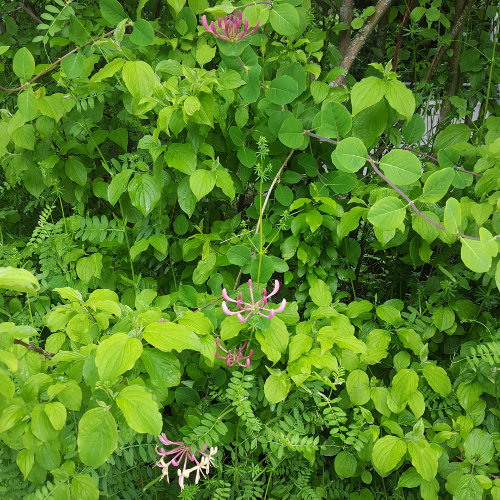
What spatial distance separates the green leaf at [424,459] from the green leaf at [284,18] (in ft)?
2.80

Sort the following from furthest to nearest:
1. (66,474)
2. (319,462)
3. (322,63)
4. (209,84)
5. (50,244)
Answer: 1. (322,63)
2. (50,244)
3. (319,462)
4. (209,84)
5. (66,474)

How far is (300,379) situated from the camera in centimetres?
92

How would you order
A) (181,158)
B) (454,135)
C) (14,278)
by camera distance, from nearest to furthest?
(14,278) < (181,158) < (454,135)

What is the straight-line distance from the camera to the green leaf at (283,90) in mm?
1067

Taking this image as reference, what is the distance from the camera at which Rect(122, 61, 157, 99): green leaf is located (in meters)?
0.98

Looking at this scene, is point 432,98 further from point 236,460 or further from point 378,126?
point 236,460

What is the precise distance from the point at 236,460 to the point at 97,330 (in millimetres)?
438

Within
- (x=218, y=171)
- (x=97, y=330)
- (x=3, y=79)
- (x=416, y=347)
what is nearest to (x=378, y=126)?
(x=218, y=171)

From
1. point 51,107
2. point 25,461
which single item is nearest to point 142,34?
point 51,107

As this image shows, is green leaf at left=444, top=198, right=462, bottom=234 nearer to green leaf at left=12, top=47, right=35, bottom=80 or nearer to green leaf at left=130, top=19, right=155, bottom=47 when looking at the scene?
green leaf at left=130, top=19, right=155, bottom=47

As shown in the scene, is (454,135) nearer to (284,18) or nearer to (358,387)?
(284,18)

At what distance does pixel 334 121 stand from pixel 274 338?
453mm

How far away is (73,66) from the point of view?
3.63ft

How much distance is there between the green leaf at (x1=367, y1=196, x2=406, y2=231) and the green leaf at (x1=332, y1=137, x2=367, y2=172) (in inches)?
3.5
